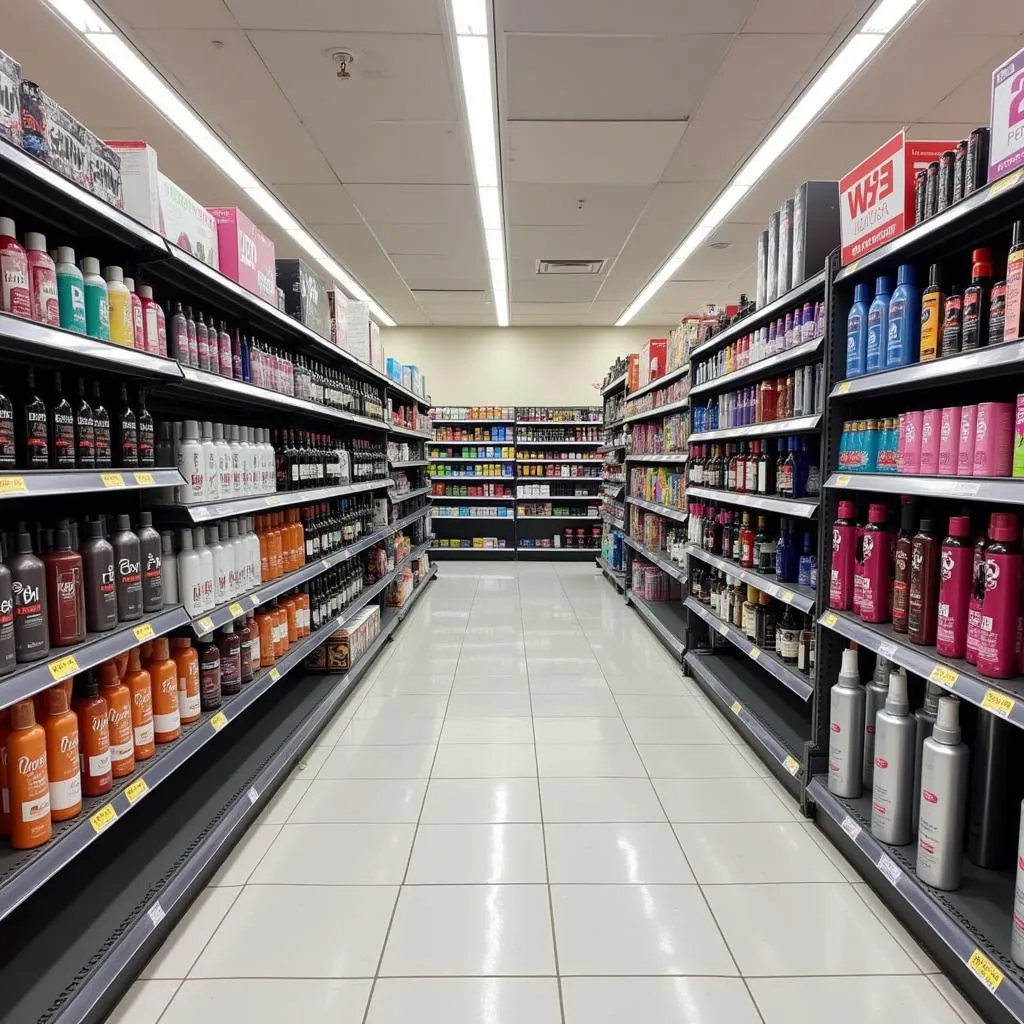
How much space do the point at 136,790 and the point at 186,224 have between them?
1850mm

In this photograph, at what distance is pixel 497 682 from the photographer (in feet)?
14.1

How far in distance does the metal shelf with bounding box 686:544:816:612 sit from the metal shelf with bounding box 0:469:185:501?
7.67 feet

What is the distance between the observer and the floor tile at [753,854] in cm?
222

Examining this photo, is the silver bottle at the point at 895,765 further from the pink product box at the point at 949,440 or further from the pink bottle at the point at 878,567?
the pink product box at the point at 949,440

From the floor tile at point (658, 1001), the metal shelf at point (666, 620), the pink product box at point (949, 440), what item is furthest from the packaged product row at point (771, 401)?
the floor tile at point (658, 1001)

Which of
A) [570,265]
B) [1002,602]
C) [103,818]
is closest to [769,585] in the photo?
[1002,602]

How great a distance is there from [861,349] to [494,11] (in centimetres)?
256

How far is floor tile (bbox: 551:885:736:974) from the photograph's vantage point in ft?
5.96

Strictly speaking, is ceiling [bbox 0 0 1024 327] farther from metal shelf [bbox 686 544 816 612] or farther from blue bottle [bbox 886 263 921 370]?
metal shelf [bbox 686 544 816 612]

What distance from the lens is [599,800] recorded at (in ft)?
9.02

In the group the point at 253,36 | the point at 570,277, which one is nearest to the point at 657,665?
the point at 253,36

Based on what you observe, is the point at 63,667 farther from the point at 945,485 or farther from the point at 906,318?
the point at 906,318

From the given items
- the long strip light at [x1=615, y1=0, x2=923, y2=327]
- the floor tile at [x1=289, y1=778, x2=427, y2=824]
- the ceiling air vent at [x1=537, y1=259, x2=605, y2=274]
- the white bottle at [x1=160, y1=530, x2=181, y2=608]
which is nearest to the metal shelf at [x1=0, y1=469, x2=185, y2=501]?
the white bottle at [x1=160, y1=530, x2=181, y2=608]

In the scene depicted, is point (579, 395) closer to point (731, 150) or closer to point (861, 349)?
point (731, 150)
